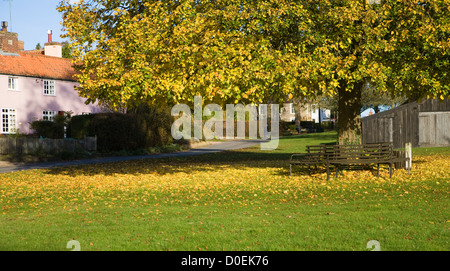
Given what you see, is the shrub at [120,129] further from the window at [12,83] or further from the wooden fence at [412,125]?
the wooden fence at [412,125]

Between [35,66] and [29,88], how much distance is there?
2.46 m

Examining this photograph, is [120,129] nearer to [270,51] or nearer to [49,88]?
[49,88]

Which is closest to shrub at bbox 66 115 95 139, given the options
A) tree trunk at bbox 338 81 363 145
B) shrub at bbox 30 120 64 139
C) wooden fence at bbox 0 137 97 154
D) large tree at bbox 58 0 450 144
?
shrub at bbox 30 120 64 139

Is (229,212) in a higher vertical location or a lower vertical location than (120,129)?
lower

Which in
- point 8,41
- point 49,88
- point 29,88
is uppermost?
point 8,41

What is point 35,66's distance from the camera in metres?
46.4

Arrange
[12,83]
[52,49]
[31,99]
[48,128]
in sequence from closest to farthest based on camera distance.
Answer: [48,128] → [12,83] → [31,99] → [52,49]

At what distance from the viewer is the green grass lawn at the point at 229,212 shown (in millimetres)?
7777

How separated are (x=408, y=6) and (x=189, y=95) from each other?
7.19 metres

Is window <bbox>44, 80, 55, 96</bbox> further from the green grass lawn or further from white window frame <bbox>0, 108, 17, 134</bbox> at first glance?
the green grass lawn

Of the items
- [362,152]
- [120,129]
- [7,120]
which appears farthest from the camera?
A: [7,120]

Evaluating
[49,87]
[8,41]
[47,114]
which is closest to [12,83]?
[49,87]

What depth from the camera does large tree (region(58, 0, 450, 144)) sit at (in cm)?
1543
